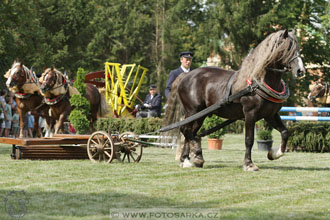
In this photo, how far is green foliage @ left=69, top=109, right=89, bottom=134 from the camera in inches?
679

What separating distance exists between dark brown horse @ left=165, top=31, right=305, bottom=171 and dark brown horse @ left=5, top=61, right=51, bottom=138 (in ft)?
20.8

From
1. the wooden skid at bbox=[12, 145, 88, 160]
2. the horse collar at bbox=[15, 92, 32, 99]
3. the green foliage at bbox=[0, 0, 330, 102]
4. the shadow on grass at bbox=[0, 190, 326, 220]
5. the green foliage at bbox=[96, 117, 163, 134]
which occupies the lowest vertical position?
the shadow on grass at bbox=[0, 190, 326, 220]

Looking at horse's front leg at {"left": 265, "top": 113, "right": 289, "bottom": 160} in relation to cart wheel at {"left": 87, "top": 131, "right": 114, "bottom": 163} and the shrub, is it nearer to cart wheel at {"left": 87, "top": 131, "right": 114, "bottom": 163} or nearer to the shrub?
cart wheel at {"left": 87, "top": 131, "right": 114, "bottom": 163}

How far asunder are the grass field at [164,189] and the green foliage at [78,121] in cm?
645

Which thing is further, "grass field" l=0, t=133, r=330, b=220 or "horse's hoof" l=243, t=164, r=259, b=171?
"horse's hoof" l=243, t=164, r=259, b=171

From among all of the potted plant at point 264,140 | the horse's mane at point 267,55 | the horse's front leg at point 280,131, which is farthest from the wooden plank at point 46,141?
A: the potted plant at point 264,140

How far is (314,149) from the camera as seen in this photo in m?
16.1

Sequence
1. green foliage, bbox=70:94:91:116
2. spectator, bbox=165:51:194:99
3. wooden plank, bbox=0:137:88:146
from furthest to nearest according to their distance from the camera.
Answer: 1. green foliage, bbox=70:94:91:116
2. spectator, bbox=165:51:194:99
3. wooden plank, bbox=0:137:88:146

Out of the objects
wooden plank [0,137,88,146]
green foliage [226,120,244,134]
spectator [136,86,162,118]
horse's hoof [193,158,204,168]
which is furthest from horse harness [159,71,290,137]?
green foliage [226,120,244,134]

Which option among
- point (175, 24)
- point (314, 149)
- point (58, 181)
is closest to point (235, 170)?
point (58, 181)

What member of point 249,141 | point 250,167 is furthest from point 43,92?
point 250,167

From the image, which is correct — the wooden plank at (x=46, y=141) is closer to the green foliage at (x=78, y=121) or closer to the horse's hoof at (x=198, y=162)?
the horse's hoof at (x=198, y=162)

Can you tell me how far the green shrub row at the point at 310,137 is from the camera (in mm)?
15977

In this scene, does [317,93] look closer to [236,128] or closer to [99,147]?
[236,128]
